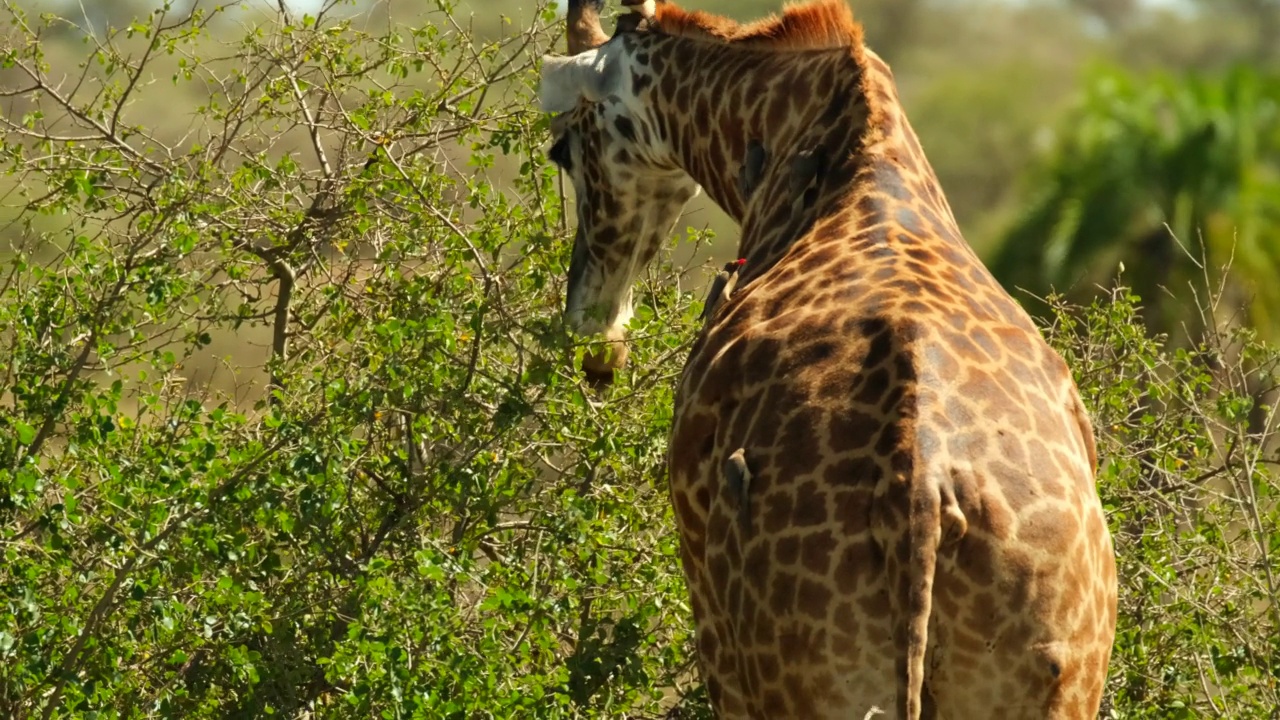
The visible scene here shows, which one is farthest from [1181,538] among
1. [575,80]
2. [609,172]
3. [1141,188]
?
[1141,188]

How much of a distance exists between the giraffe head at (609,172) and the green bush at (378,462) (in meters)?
0.18

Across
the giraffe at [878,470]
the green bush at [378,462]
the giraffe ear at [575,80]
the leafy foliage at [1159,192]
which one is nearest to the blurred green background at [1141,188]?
the leafy foliage at [1159,192]

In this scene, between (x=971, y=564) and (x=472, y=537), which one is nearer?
(x=971, y=564)

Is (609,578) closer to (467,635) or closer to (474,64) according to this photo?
(467,635)

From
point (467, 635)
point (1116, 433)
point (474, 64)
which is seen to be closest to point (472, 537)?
point (467, 635)

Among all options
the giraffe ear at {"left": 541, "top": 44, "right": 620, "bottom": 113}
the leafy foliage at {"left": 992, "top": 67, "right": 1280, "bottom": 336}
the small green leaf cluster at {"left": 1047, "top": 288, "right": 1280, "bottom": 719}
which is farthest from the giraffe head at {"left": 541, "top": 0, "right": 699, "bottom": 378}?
the leafy foliage at {"left": 992, "top": 67, "right": 1280, "bottom": 336}

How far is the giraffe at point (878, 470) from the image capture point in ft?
13.6

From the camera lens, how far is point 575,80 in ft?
23.0

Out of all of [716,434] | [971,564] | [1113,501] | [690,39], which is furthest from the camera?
[690,39]

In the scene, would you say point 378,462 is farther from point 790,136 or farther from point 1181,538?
point 1181,538

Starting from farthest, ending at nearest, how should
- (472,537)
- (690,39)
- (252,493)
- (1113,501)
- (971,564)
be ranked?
(690,39), (1113,501), (472,537), (252,493), (971,564)

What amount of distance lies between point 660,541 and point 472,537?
637mm

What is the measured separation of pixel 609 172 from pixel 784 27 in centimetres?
97

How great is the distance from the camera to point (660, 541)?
6125 mm
